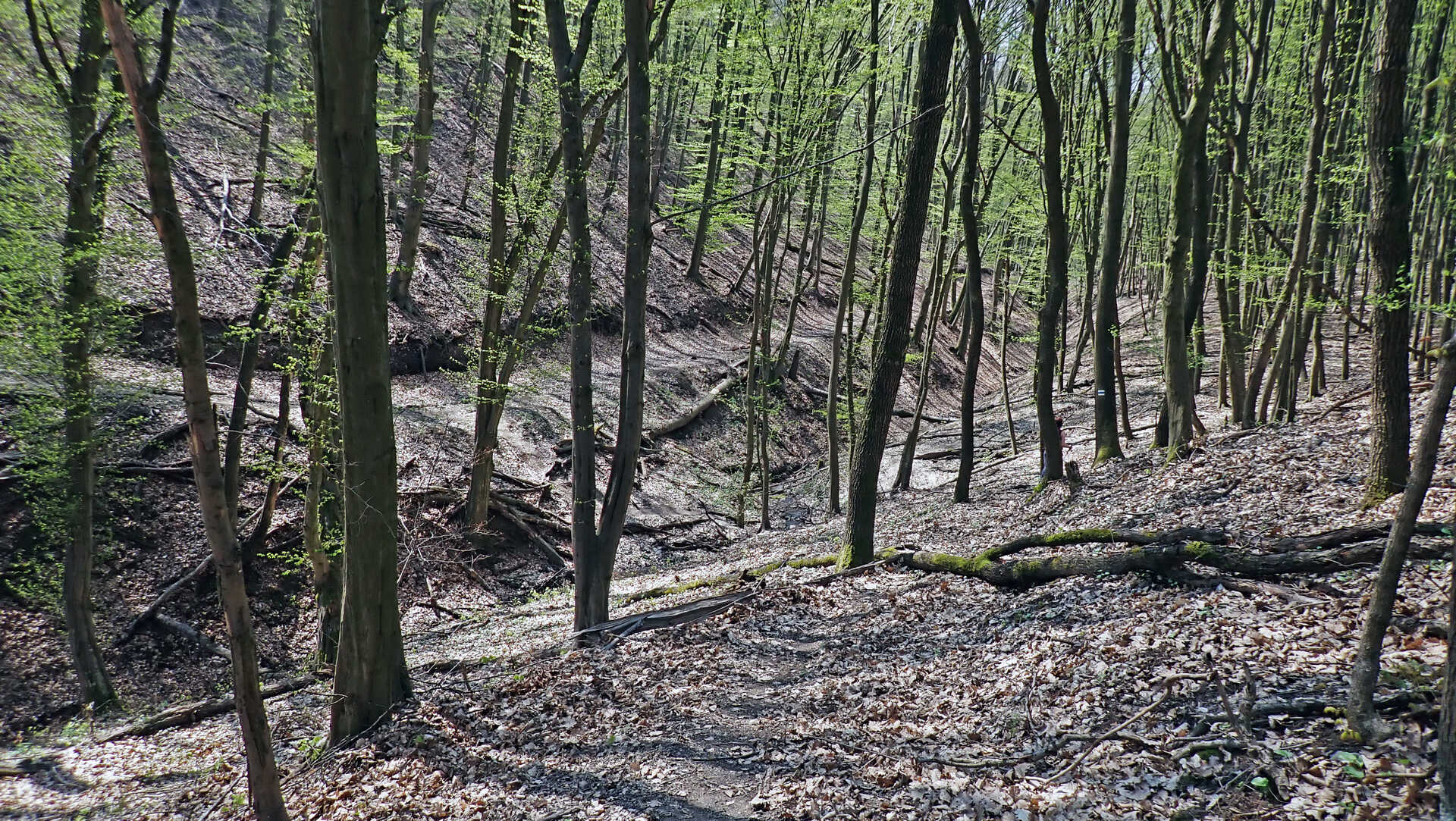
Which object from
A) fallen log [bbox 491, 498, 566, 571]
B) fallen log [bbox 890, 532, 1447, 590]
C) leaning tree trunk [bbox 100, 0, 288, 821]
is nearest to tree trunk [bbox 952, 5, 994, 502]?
fallen log [bbox 890, 532, 1447, 590]

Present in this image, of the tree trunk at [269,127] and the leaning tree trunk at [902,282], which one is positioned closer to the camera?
the leaning tree trunk at [902,282]

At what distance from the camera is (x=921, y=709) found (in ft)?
18.0

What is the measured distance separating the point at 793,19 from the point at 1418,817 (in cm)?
1446

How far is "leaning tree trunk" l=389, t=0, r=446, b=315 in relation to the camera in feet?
47.5

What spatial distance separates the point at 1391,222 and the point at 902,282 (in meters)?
4.28

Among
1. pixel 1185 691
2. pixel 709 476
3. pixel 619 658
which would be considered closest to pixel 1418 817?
pixel 1185 691

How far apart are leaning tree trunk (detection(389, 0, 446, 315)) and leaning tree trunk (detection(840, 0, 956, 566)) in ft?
27.3

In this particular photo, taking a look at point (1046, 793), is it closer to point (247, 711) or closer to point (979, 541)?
point (247, 711)

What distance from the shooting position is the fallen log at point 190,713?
9281 millimetres

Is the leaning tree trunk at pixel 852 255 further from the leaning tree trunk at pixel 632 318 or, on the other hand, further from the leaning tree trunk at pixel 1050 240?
the leaning tree trunk at pixel 632 318

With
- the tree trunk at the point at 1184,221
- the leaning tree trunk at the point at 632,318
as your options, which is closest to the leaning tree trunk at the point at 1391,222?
the tree trunk at the point at 1184,221

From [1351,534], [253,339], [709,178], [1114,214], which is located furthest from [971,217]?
[709,178]

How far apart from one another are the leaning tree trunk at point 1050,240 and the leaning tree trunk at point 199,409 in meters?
10.4

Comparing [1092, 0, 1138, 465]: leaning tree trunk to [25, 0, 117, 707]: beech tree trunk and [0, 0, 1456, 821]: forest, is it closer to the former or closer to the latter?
Result: [0, 0, 1456, 821]: forest
